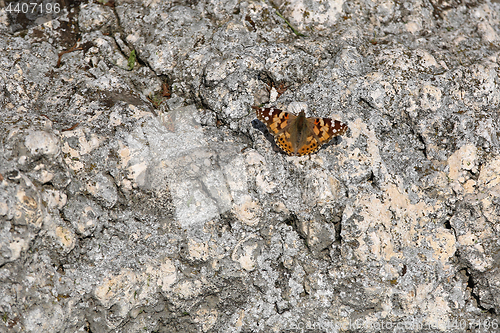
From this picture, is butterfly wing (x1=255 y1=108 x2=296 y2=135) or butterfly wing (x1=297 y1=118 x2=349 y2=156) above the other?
butterfly wing (x1=255 y1=108 x2=296 y2=135)

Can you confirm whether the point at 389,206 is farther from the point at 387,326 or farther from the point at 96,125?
the point at 96,125

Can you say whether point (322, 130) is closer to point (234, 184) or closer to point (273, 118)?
point (273, 118)

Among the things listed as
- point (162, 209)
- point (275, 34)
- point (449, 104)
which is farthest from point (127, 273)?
point (449, 104)

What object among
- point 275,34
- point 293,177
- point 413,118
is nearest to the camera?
point 293,177

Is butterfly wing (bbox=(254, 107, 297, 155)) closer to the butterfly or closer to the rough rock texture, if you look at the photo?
the butterfly

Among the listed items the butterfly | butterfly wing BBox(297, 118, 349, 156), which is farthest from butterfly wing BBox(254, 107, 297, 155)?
butterfly wing BBox(297, 118, 349, 156)

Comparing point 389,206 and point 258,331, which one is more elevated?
point 389,206
